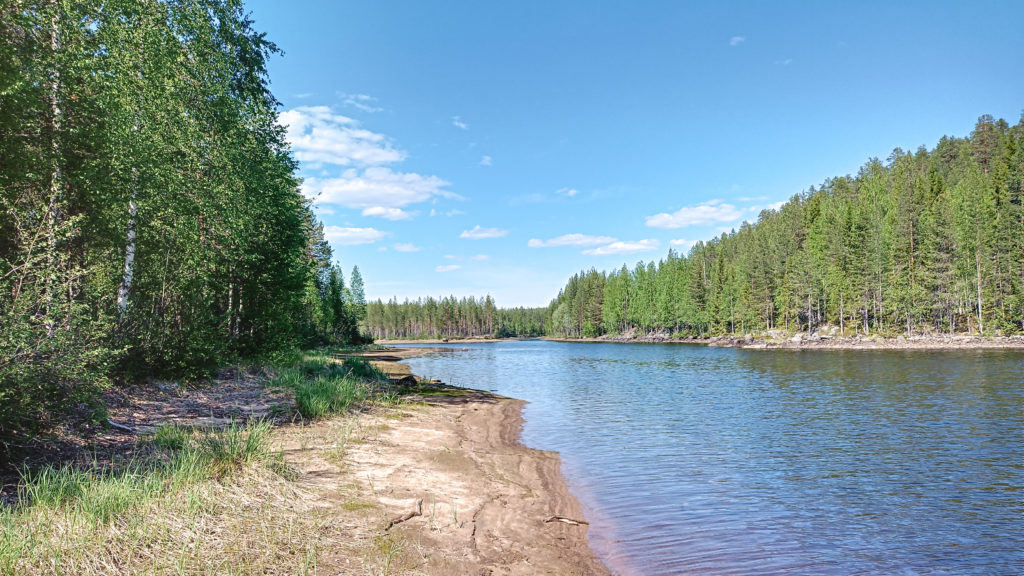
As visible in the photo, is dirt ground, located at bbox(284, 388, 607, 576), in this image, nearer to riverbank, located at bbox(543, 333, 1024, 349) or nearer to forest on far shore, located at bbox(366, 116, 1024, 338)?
riverbank, located at bbox(543, 333, 1024, 349)

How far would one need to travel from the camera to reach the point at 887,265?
244 ft

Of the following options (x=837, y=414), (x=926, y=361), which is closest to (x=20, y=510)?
(x=837, y=414)

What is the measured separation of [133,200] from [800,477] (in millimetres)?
18855

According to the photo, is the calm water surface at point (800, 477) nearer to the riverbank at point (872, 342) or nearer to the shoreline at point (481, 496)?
the shoreline at point (481, 496)

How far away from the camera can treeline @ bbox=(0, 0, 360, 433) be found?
7.61 metres

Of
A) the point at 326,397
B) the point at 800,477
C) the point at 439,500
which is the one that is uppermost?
the point at 326,397

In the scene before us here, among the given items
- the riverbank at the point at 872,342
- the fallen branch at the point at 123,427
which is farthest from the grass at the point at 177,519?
the riverbank at the point at 872,342

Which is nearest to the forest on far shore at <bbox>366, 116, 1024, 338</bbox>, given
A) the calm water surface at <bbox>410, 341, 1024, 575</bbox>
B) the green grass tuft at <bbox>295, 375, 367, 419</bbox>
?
the calm water surface at <bbox>410, 341, 1024, 575</bbox>

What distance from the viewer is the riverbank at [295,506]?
495 centimetres

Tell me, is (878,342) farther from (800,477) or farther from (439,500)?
(439,500)

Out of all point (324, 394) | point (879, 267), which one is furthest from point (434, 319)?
point (324, 394)

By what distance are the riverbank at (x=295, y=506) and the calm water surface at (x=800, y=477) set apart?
5.17 feet

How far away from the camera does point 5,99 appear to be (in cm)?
838

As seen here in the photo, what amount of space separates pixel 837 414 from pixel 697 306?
320 feet
